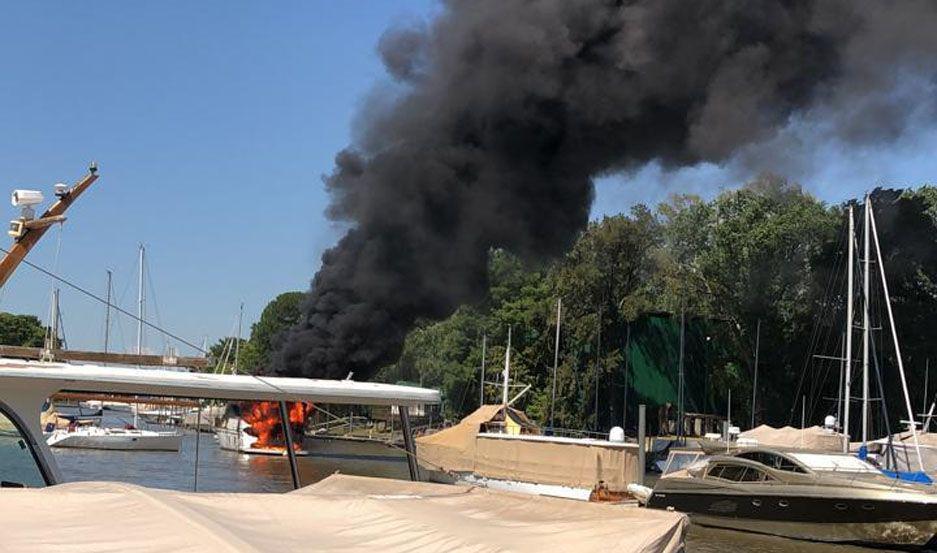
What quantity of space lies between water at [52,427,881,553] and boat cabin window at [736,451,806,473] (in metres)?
1.88

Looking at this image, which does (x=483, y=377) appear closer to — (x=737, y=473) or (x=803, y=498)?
(x=737, y=473)

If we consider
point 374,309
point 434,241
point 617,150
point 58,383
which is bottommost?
point 58,383

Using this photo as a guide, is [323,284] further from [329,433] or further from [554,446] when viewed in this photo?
[329,433]

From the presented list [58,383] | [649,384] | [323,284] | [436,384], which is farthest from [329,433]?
[436,384]

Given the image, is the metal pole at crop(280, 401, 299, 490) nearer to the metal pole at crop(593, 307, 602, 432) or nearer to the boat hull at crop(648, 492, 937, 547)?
the boat hull at crop(648, 492, 937, 547)

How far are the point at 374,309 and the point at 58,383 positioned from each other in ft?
96.4

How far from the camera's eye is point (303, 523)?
5906 millimetres

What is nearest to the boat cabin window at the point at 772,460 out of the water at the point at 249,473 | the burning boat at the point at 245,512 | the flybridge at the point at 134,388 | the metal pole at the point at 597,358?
the water at the point at 249,473

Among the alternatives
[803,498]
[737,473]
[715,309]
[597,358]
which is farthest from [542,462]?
[715,309]

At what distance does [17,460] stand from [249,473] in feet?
63.8

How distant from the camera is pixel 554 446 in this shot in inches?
1264

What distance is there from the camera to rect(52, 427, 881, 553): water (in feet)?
37.9

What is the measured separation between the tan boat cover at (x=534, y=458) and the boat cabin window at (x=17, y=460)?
797 inches

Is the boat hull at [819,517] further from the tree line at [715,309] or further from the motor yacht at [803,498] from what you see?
the tree line at [715,309]
